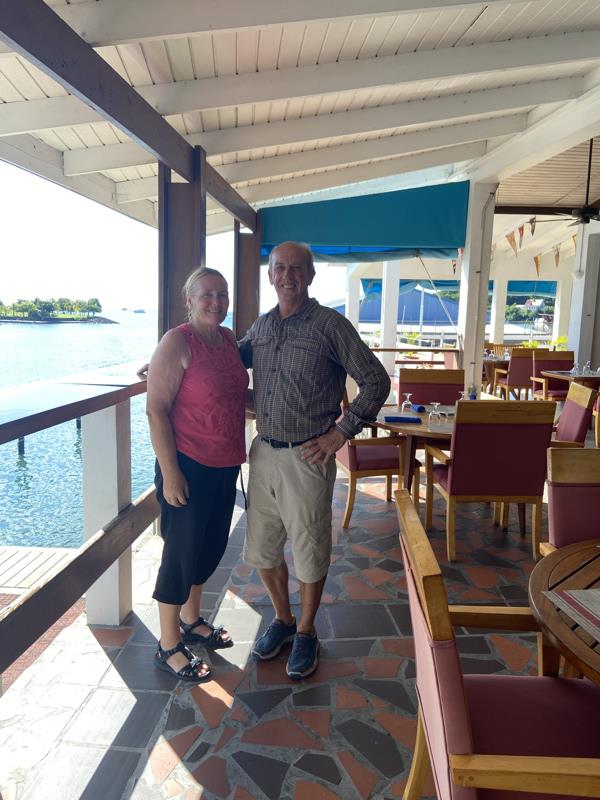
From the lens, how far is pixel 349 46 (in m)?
3.25

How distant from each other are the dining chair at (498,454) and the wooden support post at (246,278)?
360 centimetres

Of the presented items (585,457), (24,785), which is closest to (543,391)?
(585,457)

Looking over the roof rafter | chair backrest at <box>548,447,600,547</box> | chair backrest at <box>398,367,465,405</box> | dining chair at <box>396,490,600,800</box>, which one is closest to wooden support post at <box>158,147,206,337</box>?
the roof rafter

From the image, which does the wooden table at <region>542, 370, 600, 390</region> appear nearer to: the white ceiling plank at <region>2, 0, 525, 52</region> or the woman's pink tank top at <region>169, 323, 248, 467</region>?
the white ceiling plank at <region>2, 0, 525, 52</region>

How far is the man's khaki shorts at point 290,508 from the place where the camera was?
2084mm

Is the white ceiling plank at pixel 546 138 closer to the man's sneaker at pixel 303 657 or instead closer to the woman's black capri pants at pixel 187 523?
the woman's black capri pants at pixel 187 523

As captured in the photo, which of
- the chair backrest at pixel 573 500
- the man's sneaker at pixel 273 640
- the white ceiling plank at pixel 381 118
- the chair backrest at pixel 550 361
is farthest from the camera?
the chair backrest at pixel 550 361

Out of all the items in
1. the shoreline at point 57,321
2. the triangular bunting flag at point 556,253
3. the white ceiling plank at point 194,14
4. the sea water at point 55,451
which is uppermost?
the triangular bunting flag at point 556,253

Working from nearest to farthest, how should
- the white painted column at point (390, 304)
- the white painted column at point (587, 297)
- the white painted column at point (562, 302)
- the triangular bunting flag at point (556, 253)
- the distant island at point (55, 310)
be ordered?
1. the distant island at point (55, 310)
2. the white painted column at point (390, 304)
3. the white painted column at point (587, 297)
4. the triangular bunting flag at point (556, 253)
5. the white painted column at point (562, 302)

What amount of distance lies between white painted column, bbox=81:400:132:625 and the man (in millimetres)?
665

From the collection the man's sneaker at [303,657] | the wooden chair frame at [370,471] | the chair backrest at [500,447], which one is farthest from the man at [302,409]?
the wooden chair frame at [370,471]

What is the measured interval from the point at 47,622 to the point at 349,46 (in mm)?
3335

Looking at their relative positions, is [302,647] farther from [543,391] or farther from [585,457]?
[543,391]

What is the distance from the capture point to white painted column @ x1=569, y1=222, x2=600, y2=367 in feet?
33.5
